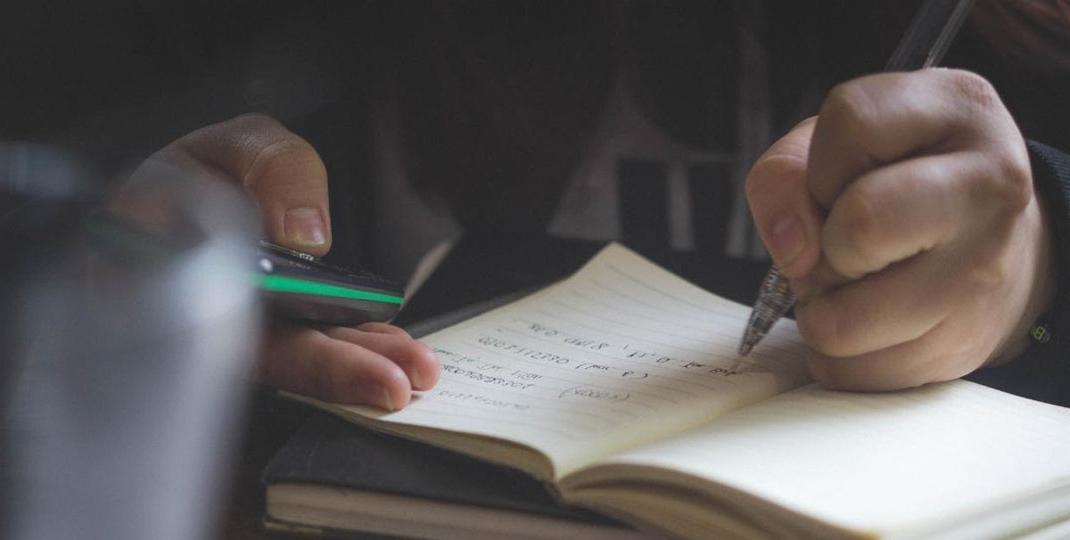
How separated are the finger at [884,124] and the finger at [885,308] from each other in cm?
5

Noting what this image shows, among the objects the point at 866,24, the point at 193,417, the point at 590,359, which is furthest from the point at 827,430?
the point at 866,24

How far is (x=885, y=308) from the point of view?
0.48 meters

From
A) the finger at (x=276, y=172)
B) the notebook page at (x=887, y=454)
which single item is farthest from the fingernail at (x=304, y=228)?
the notebook page at (x=887, y=454)

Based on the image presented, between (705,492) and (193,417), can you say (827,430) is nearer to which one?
(705,492)

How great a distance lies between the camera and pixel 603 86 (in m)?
0.94

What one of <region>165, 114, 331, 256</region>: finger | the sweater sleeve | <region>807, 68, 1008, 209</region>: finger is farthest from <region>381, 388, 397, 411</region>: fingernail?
the sweater sleeve

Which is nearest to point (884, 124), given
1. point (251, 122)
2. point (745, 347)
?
point (745, 347)

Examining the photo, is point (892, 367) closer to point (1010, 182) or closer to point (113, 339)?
point (1010, 182)

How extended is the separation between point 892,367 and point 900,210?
0.28 ft

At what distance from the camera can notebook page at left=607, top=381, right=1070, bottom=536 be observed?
0.37 m

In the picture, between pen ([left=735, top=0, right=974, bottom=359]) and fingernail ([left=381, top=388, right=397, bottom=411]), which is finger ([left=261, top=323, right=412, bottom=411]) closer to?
fingernail ([left=381, top=388, right=397, bottom=411])

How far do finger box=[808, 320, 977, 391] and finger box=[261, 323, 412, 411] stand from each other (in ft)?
0.68

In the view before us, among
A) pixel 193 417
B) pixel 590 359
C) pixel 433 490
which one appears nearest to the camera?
pixel 193 417

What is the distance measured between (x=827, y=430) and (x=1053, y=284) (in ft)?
0.73
